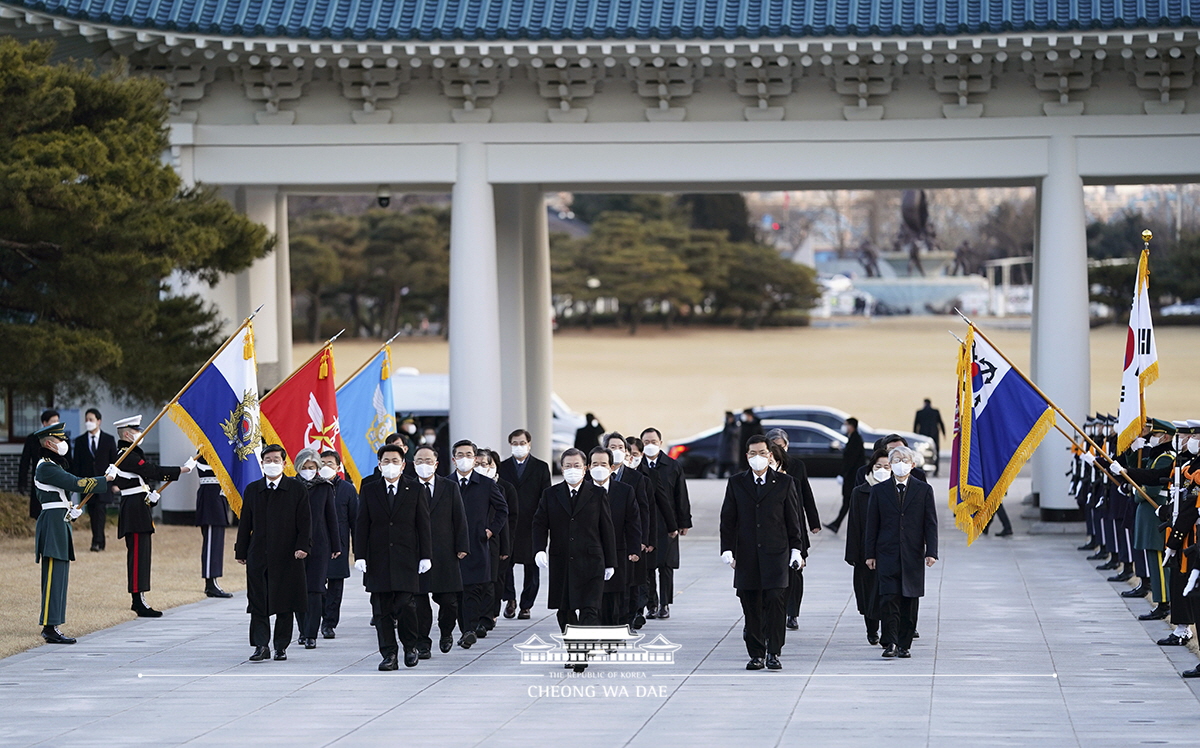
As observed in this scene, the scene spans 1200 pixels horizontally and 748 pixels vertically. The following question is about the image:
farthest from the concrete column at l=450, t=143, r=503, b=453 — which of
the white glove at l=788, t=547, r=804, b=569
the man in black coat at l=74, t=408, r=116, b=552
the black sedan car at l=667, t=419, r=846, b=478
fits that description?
the black sedan car at l=667, t=419, r=846, b=478

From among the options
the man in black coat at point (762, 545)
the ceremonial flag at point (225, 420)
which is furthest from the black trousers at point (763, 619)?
the ceremonial flag at point (225, 420)

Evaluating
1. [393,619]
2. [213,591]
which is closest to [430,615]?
[393,619]

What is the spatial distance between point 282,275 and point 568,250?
4188 cm

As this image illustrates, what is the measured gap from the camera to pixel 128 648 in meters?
12.0

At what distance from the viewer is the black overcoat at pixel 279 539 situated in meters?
11.2

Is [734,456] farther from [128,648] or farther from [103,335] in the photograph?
[128,648]

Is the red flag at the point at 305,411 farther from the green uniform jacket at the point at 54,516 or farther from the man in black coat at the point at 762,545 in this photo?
the man in black coat at the point at 762,545

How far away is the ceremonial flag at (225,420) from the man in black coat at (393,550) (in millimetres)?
2446

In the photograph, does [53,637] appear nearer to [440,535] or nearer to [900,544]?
[440,535]

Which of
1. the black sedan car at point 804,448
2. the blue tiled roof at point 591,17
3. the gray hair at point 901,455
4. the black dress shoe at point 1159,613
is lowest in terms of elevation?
the black dress shoe at point 1159,613

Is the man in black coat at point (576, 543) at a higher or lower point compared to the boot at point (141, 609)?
higher

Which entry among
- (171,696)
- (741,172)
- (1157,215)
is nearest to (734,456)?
(741,172)

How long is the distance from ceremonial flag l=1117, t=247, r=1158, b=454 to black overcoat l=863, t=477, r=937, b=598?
3080 mm

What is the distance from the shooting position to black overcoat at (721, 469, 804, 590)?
35.6ft
